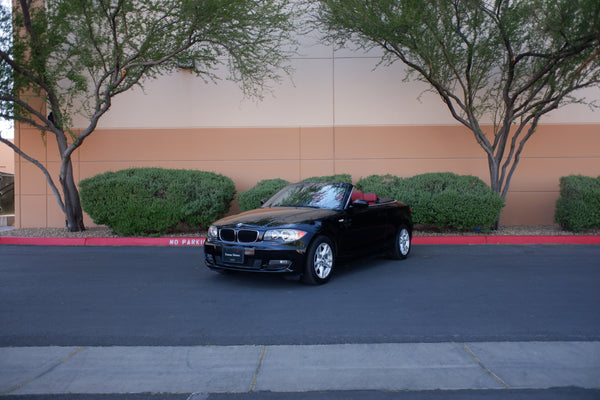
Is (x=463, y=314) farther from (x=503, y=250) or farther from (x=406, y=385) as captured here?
(x=503, y=250)

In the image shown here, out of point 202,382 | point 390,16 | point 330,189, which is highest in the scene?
point 390,16

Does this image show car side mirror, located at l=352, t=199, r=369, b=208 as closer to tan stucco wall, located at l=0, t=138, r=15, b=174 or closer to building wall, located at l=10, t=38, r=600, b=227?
building wall, located at l=10, t=38, r=600, b=227

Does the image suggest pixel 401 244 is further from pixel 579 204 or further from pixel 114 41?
pixel 114 41

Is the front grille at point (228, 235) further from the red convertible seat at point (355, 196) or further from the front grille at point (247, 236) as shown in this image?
the red convertible seat at point (355, 196)

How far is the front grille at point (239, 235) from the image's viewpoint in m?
6.93

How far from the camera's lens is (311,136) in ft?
46.1

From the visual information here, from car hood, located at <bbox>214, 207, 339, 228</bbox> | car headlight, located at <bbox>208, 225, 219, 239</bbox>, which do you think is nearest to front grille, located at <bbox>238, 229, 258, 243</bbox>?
car hood, located at <bbox>214, 207, 339, 228</bbox>

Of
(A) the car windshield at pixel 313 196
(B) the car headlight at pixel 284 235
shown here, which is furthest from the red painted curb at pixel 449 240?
(B) the car headlight at pixel 284 235

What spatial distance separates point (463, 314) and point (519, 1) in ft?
26.4

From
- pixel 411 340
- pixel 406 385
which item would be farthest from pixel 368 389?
pixel 411 340

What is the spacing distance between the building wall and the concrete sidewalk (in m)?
9.71

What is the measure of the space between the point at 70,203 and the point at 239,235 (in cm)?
754

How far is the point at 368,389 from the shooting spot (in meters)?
3.72

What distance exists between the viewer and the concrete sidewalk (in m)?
A: 3.81
